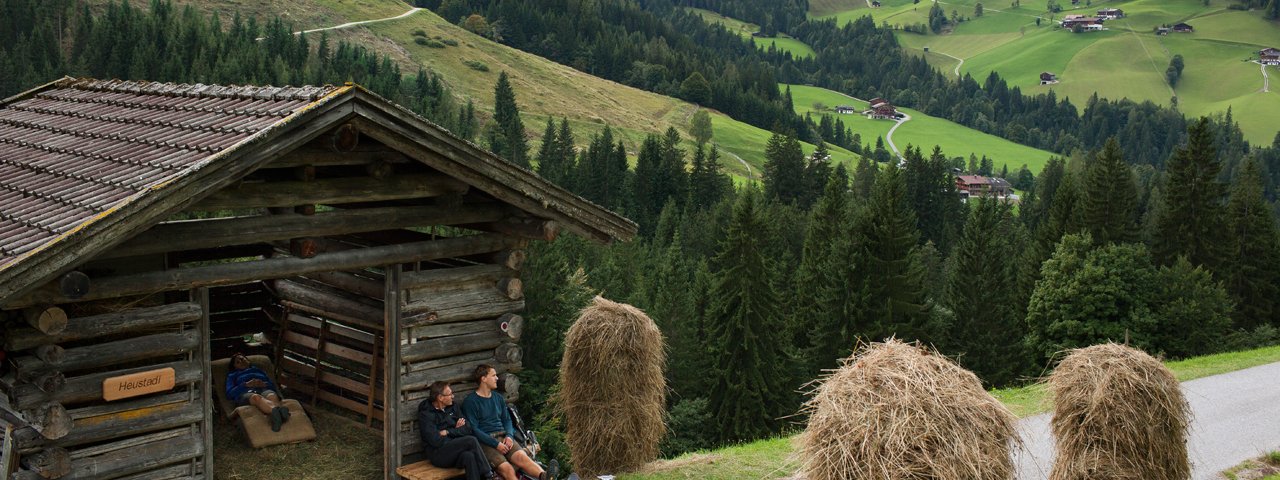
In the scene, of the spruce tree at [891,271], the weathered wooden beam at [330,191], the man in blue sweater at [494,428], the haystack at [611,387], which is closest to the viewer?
the weathered wooden beam at [330,191]

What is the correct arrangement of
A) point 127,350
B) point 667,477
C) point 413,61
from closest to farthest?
point 127,350 → point 667,477 → point 413,61

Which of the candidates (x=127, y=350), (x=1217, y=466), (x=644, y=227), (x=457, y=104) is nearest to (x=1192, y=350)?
(x=1217, y=466)

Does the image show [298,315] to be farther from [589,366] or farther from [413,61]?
[413,61]

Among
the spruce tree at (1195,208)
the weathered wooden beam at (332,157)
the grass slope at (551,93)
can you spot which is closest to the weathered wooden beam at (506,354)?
the weathered wooden beam at (332,157)

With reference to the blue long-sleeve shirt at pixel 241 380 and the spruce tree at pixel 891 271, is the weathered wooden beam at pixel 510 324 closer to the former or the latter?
the blue long-sleeve shirt at pixel 241 380

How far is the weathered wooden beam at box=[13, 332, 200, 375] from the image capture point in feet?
30.5

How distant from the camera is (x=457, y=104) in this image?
453ft

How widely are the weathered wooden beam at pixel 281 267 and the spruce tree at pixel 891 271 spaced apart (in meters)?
39.5

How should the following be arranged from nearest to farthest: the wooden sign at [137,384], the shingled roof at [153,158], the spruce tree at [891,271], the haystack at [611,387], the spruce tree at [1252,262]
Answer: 1. the shingled roof at [153,158]
2. the wooden sign at [137,384]
3. the haystack at [611,387]
4. the spruce tree at [891,271]
5. the spruce tree at [1252,262]

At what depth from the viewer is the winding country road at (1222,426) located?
47.8ft

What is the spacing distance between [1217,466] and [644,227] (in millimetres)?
89901

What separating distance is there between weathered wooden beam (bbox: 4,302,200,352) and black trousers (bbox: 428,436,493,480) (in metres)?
3.13

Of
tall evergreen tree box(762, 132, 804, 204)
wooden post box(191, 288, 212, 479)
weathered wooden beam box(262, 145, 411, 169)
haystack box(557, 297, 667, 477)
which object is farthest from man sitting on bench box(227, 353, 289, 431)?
tall evergreen tree box(762, 132, 804, 204)

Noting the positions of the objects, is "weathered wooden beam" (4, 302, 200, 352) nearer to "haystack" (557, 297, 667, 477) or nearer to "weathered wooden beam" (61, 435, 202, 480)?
"weathered wooden beam" (61, 435, 202, 480)
